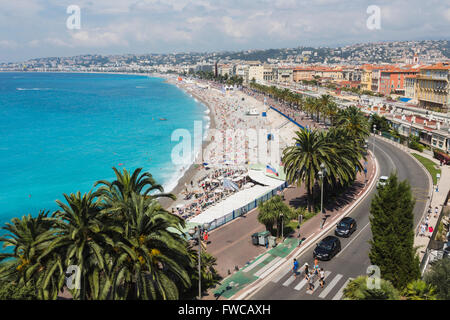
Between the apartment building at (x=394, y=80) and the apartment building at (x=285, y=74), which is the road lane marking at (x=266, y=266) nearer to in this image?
the apartment building at (x=394, y=80)

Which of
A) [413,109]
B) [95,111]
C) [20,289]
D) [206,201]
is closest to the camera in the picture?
[20,289]

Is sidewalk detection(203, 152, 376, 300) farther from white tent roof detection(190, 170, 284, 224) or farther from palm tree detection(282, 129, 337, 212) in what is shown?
palm tree detection(282, 129, 337, 212)

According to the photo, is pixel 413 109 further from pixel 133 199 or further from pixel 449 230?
pixel 133 199

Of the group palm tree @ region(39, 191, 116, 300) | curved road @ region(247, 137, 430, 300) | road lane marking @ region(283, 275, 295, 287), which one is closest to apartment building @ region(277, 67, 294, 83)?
curved road @ region(247, 137, 430, 300)

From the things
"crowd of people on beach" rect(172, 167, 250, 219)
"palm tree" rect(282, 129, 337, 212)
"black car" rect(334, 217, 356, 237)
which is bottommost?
"crowd of people on beach" rect(172, 167, 250, 219)

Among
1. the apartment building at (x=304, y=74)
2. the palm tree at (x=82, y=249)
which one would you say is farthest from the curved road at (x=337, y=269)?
the apartment building at (x=304, y=74)

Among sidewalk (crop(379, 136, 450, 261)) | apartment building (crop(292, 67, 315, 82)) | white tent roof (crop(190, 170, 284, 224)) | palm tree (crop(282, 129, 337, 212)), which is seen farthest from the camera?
apartment building (crop(292, 67, 315, 82))
